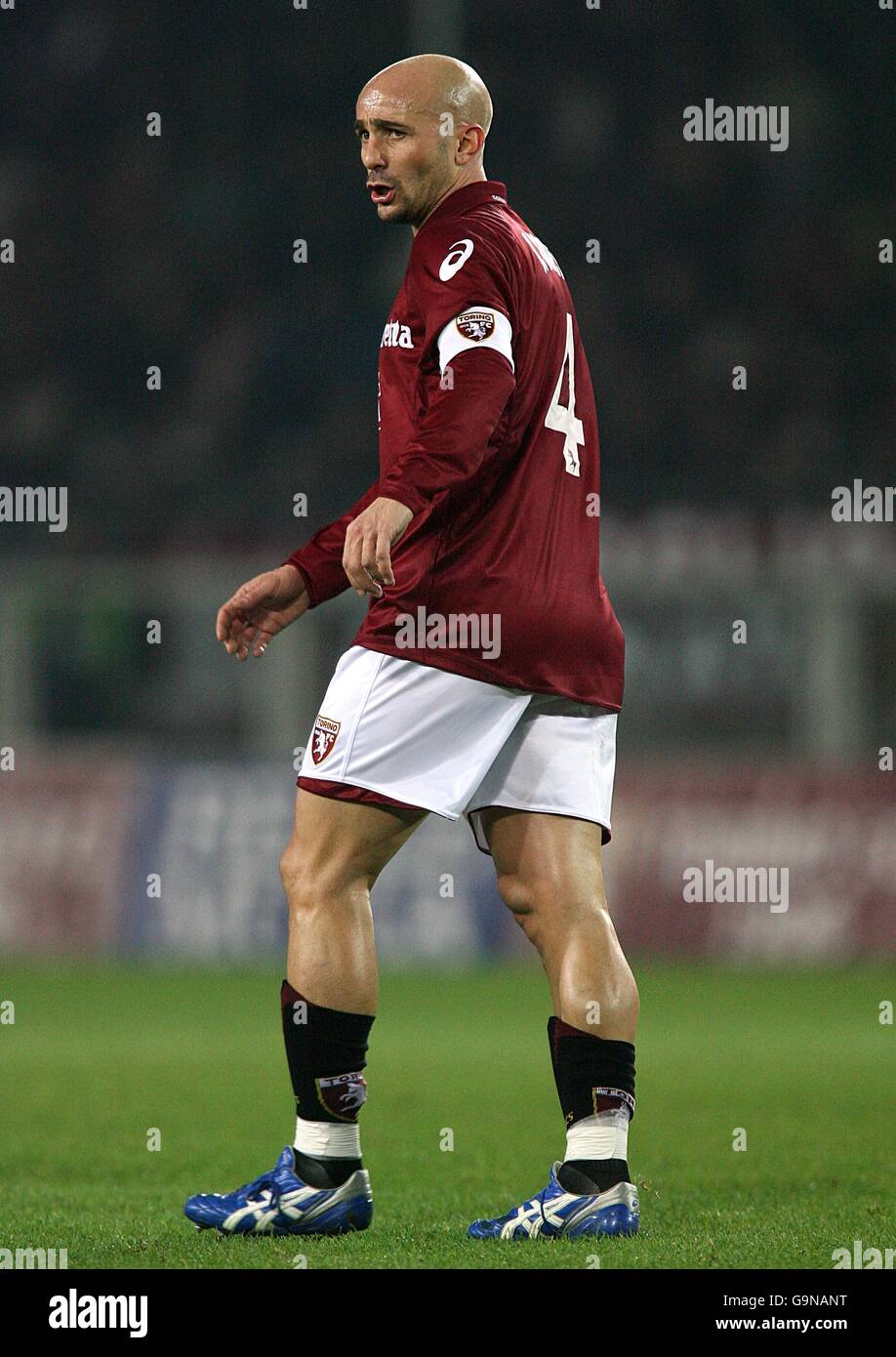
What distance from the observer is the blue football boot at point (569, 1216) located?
3.75m

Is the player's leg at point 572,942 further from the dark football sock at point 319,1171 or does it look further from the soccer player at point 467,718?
the dark football sock at point 319,1171

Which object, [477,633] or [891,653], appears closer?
[477,633]

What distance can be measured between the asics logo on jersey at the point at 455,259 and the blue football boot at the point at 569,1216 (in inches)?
67.5

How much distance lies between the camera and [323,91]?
20.2 metres

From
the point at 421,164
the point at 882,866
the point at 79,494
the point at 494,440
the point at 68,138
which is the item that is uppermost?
the point at 68,138

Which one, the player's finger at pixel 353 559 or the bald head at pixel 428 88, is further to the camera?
the bald head at pixel 428 88

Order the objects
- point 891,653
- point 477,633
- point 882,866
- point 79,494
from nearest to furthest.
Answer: point 477,633 → point 882,866 → point 891,653 → point 79,494

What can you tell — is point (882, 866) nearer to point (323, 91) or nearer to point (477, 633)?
point (477, 633)

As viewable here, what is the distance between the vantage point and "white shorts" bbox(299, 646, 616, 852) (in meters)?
3.81

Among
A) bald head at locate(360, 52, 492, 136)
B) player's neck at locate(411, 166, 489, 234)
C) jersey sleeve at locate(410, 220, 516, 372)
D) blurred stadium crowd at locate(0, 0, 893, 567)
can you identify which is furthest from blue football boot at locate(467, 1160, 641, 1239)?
blurred stadium crowd at locate(0, 0, 893, 567)

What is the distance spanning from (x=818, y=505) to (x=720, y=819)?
4.47m

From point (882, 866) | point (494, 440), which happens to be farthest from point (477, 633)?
point (882, 866)
